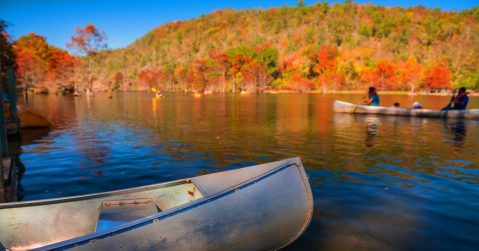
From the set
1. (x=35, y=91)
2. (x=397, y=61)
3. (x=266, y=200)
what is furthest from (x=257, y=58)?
(x=266, y=200)

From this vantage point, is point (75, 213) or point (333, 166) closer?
point (75, 213)

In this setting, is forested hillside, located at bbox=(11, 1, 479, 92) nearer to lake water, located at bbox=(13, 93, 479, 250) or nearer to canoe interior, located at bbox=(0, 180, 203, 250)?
lake water, located at bbox=(13, 93, 479, 250)

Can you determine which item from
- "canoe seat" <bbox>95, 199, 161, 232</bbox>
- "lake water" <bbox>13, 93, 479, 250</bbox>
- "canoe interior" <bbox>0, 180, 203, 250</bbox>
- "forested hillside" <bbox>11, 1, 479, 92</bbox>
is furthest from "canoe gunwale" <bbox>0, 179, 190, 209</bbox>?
"forested hillside" <bbox>11, 1, 479, 92</bbox>

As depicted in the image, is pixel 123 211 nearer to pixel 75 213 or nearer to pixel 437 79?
pixel 75 213

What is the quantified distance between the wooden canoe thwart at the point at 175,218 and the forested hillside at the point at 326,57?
7679 centimetres

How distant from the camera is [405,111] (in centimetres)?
2375

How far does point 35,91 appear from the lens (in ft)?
254

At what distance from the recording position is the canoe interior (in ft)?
14.4

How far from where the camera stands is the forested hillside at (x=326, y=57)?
89938mm

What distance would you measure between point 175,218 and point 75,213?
2.09m

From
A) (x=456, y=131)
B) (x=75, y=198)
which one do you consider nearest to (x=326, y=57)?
(x=456, y=131)

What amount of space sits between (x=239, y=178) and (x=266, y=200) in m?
1.24

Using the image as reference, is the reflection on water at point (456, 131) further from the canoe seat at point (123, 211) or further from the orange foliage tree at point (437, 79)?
the orange foliage tree at point (437, 79)

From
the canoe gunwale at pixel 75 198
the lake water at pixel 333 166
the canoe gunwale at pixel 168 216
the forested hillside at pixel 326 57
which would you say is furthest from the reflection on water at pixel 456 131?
the forested hillside at pixel 326 57
